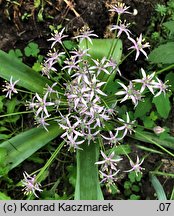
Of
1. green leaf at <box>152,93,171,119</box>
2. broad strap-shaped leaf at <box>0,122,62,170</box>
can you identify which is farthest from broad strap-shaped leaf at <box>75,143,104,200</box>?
green leaf at <box>152,93,171,119</box>

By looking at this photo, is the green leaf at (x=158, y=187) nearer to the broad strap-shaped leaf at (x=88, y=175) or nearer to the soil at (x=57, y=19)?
the soil at (x=57, y=19)

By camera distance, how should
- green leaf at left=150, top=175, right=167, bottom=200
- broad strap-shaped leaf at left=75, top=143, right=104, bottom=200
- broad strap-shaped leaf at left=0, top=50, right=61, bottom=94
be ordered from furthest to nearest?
green leaf at left=150, top=175, right=167, bottom=200
broad strap-shaped leaf at left=0, top=50, right=61, bottom=94
broad strap-shaped leaf at left=75, top=143, right=104, bottom=200

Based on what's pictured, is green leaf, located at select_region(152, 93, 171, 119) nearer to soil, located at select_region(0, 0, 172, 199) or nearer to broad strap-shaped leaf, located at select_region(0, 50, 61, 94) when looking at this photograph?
soil, located at select_region(0, 0, 172, 199)

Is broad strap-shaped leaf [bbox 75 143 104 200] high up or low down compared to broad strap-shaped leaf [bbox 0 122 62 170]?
down

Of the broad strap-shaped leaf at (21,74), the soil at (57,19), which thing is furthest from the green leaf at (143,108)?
the broad strap-shaped leaf at (21,74)

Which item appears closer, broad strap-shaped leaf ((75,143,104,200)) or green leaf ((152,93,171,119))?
broad strap-shaped leaf ((75,143,104,200))

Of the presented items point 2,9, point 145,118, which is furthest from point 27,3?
point 145,118

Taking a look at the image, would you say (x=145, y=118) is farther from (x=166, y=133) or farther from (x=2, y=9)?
(x=2, y=9)
